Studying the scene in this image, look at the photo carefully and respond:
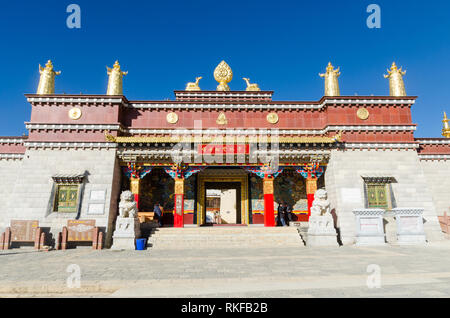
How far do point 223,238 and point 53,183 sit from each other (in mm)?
9202

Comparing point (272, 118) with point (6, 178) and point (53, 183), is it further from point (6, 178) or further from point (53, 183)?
point (6, 178)

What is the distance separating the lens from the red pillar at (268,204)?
50.5 feet

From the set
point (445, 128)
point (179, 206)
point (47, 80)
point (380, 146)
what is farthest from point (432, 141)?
point (47, 80)

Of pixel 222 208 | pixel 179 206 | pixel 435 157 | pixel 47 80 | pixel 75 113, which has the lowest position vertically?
pixel 222 208

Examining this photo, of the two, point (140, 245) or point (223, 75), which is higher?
point (223, 75)

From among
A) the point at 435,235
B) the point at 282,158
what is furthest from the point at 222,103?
the point at 435,235

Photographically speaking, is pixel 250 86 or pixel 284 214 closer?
pixel 284 214

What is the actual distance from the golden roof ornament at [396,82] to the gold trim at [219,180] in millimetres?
10423

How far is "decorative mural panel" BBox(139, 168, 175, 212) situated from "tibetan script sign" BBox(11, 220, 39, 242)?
230 inches

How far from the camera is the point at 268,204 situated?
1564 centimetres

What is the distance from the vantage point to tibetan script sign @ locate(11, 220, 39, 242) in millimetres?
12620

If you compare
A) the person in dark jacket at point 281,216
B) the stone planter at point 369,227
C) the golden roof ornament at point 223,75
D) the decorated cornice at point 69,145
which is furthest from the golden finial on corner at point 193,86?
the stone planter at point 369,227

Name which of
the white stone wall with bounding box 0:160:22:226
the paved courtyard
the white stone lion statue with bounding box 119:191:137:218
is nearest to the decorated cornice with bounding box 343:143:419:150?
the paved courtyard
